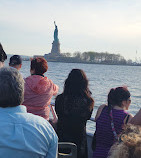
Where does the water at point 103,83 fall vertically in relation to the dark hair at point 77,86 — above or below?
below

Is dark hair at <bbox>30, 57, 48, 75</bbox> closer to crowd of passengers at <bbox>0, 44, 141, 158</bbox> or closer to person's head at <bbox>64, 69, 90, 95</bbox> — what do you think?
crowd of passengers at <bbox>0, 44, 141, 158</bbox>

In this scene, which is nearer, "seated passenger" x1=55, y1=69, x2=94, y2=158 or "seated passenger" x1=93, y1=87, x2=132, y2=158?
"seated passenger" x1=93, y1=87, x2=132, y2=158

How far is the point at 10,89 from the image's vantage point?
1.58 meters

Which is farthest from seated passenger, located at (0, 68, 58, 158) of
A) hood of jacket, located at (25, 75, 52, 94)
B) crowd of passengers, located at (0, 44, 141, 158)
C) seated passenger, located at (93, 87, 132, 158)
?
hood of jacket, located at (25, 75, 52, 94)

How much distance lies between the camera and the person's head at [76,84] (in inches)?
107

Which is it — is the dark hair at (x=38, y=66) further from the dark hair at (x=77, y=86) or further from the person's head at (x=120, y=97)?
the person's head at (x=120, y=97)

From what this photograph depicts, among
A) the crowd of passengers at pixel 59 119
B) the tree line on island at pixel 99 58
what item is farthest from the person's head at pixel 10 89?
the tree line on island at pixel 99 58

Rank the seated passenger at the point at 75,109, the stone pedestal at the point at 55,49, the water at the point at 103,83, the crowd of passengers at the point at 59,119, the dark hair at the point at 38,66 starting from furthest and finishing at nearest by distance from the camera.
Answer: the stone pedestal at the point at 55,49
the water at the point at 103,83
the dark hair at the point at 38,66
the seated passenger at the point at 75,109
the crowd of passengers at the point at 59,119

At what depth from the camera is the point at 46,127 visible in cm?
163

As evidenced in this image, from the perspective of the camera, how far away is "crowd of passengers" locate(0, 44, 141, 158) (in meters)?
1.53

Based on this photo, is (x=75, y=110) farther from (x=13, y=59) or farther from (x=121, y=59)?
(x=121, y=59)

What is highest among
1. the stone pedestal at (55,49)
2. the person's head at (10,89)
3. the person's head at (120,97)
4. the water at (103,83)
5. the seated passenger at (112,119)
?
the stone pedestal at (55,49)

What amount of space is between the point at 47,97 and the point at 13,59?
3.56 feet

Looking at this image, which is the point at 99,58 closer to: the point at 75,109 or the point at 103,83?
the point at 103,83
